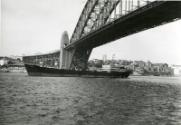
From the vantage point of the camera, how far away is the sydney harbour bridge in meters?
31.6

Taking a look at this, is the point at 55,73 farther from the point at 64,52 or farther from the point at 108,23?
the point at 108,23

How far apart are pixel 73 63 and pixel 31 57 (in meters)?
27.2

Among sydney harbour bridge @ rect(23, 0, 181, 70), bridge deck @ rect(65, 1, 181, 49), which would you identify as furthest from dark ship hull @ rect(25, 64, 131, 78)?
bridge deck @ rect(65, 1, 181, 49)

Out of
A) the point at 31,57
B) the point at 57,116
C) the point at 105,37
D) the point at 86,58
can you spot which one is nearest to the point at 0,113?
the point at 57,116

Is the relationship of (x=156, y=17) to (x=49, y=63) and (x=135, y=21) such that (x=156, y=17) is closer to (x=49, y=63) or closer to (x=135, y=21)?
(x=135, y=21)

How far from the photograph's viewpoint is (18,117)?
13078 millimetres

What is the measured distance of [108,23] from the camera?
133ft

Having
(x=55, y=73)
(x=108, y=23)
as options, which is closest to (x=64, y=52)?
(x=55, y=73)

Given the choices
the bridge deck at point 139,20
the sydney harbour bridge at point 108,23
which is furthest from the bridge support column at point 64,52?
the bridge deck at point 139,20

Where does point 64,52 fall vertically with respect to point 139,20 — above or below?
below

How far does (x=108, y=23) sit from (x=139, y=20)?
17.6 ft

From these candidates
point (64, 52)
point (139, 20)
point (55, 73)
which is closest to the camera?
point (139, 20)

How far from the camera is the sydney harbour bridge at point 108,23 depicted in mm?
31594

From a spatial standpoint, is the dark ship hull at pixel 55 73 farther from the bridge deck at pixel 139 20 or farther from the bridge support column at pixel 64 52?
the bridge deck at pixel 139 20
